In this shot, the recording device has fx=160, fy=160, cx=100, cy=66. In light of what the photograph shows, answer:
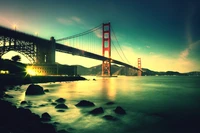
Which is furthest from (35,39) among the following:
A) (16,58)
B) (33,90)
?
(33,90)

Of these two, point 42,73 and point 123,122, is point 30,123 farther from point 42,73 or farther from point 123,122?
point 42,73

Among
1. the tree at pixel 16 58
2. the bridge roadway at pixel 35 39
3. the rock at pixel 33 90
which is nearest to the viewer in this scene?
the rock at pixel 33 90

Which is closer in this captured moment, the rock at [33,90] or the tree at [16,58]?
the rock at [33,90]

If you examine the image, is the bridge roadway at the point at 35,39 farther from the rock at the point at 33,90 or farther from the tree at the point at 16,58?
the rock at the point at 33,90

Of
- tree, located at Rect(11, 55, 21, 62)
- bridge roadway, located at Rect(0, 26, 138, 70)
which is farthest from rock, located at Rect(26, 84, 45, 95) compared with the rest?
tree, located at Rect(11, 55, 21, 62)

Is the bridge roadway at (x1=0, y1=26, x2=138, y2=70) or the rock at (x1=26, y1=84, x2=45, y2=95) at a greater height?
the bridge roadway at (x1=0, y1=26, x2=138, y2=70)

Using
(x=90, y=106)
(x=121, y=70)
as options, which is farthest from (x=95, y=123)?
(x=121, y=70)

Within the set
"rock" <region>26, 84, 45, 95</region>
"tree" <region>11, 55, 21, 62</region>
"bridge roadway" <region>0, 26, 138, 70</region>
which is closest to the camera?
"rock" <region>26, 84, 45, 95</region>

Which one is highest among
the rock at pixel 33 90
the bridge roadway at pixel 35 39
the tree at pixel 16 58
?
the bridge roadway at pixel 35 39

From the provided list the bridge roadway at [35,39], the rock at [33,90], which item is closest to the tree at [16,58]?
the bridge roadway at [35,39]

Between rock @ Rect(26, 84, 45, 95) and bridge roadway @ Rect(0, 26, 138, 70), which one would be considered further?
bridge roadway @ Rect(0, 26, 138, 70)

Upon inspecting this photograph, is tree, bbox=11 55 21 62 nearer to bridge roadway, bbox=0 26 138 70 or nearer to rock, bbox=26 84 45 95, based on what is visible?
bridge roadway, bbox=0 26 138 70

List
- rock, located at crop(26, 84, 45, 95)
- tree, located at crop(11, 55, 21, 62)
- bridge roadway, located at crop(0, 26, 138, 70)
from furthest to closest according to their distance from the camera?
tree, located at crop(11, 55, 21, 62) → bridge roadway, located at crop(0, 26, 138, 70) → rock, located at crop(26, 84, 45, 95)

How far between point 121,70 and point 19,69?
146886mm
